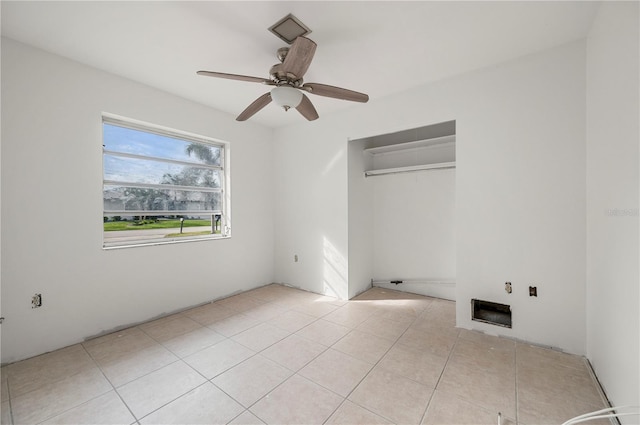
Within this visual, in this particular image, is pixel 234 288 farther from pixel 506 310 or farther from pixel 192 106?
pixel 506 310

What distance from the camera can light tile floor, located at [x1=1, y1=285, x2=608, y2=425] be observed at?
1630 millimetres

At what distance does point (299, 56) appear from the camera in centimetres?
181

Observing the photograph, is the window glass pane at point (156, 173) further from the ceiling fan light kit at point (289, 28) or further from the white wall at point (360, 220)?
the ceiling fan light kit at point (289, 28)

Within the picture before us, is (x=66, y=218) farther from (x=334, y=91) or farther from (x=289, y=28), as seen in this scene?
(x=334, y=91)

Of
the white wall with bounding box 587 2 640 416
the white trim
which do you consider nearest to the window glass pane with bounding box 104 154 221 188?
the white trim

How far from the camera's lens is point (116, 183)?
2.87 metres

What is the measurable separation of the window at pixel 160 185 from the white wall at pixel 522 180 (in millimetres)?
2647

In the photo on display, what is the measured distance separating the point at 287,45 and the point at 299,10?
44 centimetres

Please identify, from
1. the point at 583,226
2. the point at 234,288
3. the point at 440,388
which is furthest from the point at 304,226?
the point at 583,226

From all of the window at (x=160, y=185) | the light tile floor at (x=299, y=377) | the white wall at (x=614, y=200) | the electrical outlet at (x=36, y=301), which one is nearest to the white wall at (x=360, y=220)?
the light tile floor at (x=299, y=377)

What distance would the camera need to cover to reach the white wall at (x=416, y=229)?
12.1 ft

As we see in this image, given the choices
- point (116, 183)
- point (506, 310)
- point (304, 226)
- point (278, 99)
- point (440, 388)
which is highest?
point (278, 99)

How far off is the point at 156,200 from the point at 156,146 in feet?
2.27

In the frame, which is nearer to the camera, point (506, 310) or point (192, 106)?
point (506, 310)
